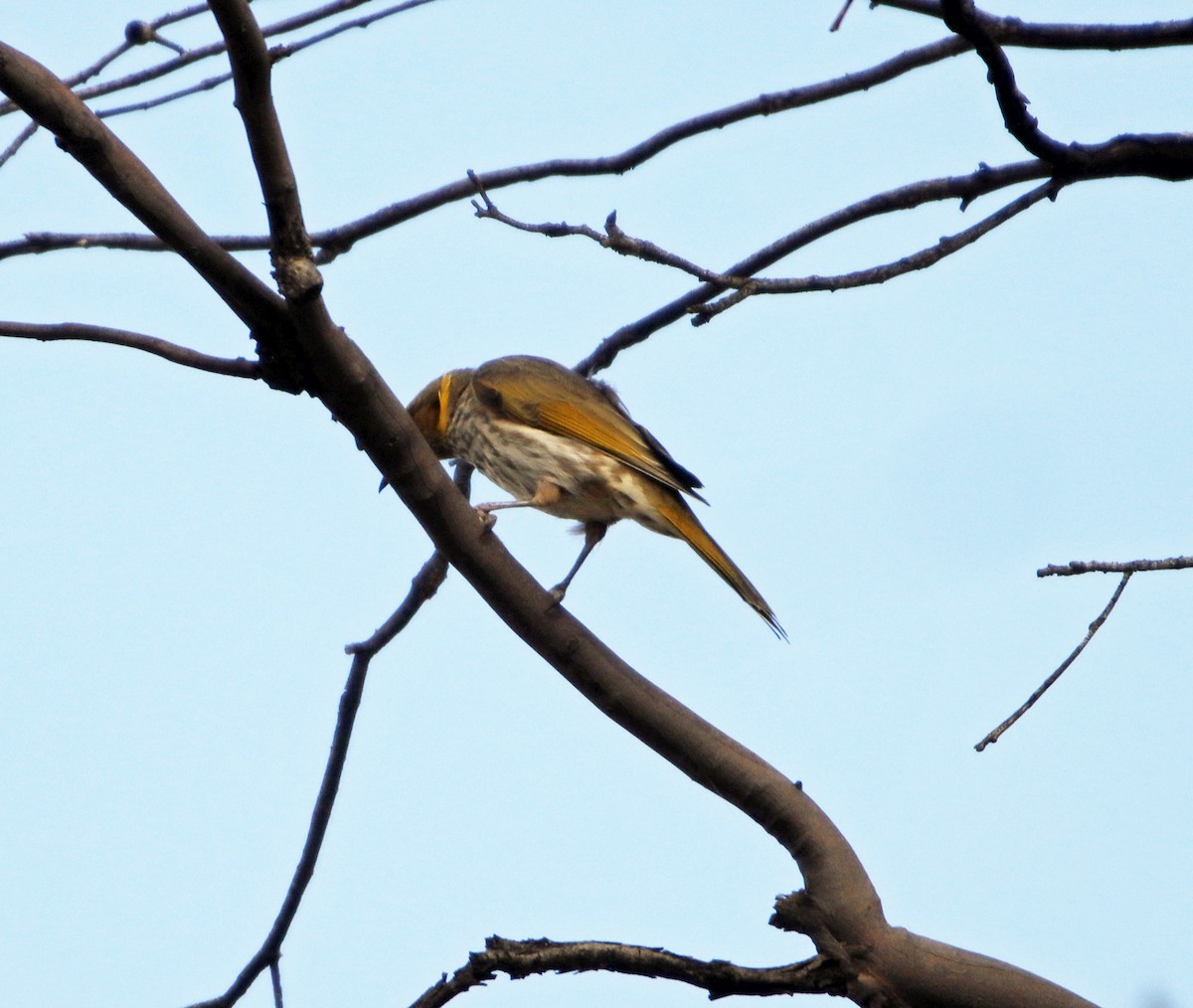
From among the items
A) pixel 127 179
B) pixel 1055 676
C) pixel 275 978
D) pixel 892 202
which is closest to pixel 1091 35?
pixel 892 202

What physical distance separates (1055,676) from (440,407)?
352 centimetres

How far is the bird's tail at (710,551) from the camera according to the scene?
4.77 m

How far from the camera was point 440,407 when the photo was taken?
6.29 m

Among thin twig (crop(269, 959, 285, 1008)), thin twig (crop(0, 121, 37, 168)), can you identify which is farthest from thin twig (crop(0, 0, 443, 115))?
thin twig (crop(269, 959, 285, 1008))

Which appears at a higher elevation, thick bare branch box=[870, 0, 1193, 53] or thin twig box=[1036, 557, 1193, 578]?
thick bare branch box=[870, 0, 1193, 53]

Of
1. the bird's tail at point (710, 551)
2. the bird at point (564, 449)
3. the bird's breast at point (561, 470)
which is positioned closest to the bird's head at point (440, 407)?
the bird at point (564, 449)

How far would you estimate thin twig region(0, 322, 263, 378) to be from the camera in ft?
11.1

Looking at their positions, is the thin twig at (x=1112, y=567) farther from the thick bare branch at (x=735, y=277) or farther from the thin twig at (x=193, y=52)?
the thin twig at (x=193, y=52)

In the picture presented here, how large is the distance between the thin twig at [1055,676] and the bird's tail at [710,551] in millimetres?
1408

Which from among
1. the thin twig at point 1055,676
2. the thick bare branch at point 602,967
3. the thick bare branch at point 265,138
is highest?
the thick bare branch at point 265,138

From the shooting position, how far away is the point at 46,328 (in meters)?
3.41

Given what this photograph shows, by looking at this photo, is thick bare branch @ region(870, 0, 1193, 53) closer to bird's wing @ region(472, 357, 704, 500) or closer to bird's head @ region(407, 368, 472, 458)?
bird's wing @ region(472, 357, 704, 500)

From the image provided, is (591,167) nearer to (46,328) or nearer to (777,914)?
(46,328)

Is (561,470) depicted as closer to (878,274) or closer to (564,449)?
(564,449)
